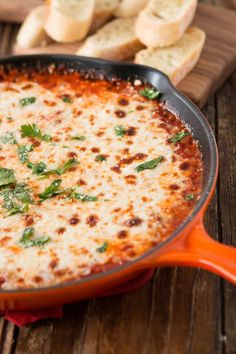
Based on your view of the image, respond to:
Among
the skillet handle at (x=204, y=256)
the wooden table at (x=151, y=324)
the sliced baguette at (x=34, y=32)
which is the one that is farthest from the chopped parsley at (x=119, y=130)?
the sliced baguette at (x=34, y=32)

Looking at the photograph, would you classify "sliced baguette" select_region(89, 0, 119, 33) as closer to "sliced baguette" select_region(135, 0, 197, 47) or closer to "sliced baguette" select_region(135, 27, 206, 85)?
"sliced baguette" select_region(135, 0, 197, 47)

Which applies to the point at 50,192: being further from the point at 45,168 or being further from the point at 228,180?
the point at 228,180

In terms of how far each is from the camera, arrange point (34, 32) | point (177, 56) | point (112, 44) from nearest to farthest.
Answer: point (177, 56)
point (112, 44)
point (34, 32)

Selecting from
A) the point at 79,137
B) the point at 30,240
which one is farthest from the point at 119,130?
the point at 30,240

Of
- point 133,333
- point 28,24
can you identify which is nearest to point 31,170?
point 133,333

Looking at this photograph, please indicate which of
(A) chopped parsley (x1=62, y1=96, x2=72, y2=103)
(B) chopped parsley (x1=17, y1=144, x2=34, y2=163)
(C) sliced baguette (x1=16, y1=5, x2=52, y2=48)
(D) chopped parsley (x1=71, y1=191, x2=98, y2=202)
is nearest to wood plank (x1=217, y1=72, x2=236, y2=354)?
(D) chopped parsley (x1=71, y1=191, x2=98, y2=202)

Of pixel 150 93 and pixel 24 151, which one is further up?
pixel 150 93
